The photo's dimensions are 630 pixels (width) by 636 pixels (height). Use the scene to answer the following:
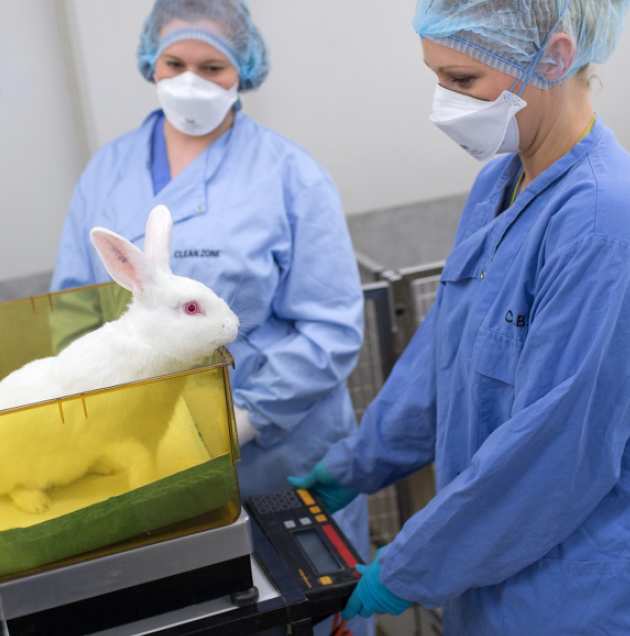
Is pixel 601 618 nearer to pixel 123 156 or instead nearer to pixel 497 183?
pixel 497 183

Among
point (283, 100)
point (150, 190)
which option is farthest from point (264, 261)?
point (283, 100)

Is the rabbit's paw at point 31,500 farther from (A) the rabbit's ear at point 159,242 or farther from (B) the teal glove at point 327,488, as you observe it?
(B) the teal glove at point 327,488

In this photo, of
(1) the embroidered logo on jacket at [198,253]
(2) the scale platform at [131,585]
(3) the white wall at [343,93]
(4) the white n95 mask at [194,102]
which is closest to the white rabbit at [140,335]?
(2) the scale platform at [131,585]

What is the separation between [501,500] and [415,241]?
1651 millimetres

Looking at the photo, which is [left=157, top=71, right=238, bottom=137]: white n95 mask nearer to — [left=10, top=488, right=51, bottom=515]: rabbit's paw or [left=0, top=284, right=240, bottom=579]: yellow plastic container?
[left=0, top=284, right=240, bottom=579]: yellow plastic container

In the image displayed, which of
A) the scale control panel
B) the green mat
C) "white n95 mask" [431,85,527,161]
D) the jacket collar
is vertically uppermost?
"white n95 mask" [431,85,527,161]

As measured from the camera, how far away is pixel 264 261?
1621mm

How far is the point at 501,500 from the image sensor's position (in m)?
1.12

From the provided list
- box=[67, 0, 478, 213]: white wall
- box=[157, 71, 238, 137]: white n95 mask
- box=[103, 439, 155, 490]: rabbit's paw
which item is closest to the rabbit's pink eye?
box=[103, 439, 155, 490]: rabbit's paw

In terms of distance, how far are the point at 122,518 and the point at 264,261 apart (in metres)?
0.69

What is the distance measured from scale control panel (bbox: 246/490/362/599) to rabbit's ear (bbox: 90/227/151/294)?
406 millimetres

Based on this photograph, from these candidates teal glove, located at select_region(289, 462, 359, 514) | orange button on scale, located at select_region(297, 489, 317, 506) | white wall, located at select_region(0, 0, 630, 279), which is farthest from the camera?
white wall, located at select_region(0, 0, 630, 279)

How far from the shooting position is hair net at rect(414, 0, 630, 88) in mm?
1105

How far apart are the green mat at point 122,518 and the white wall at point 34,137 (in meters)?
1.48
